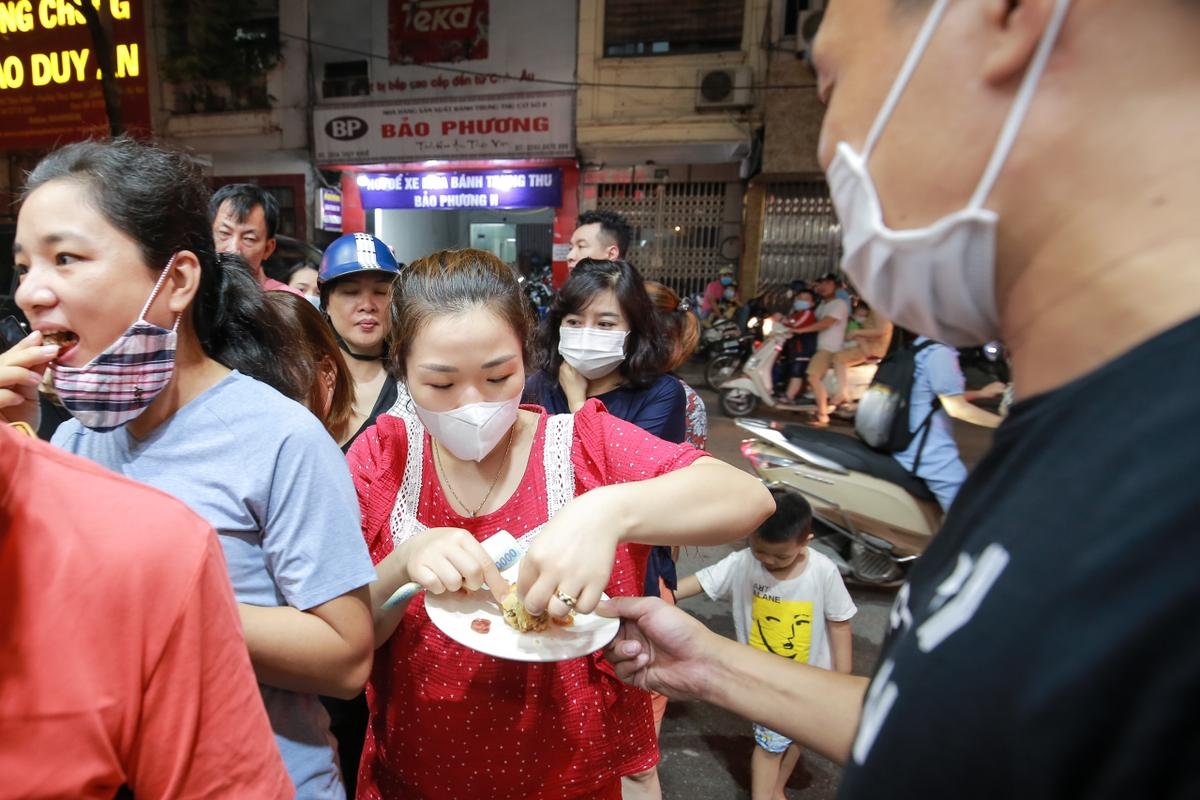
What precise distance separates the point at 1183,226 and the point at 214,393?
1389 millimetres

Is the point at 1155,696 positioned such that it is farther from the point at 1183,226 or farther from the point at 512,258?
the point at 512,258

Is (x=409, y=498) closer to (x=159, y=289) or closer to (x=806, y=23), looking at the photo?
(x=159, y=289)

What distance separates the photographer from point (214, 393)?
1.22 m

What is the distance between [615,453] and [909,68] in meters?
0.94

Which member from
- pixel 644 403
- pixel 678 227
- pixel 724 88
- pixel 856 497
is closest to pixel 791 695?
pixel 644 403

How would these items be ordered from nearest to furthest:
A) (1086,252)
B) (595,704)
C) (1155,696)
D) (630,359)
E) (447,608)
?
(1155,696) < (1086,252) < (447,608) < (595,704) < (630,359)

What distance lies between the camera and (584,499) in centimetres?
110

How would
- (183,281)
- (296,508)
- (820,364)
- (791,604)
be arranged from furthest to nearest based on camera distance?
(820,364), (791,604), (183,281), (296,508)

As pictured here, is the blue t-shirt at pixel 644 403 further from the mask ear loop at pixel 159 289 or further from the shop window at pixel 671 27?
the shop window at pixel 671 27

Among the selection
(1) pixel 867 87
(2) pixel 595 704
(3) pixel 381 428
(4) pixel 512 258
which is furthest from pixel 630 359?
(4) pixel 512 258

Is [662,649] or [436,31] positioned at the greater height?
[436,31]

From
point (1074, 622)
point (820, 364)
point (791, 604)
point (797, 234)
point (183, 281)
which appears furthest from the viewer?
point (797, 234)

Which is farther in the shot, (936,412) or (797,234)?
(797,234)

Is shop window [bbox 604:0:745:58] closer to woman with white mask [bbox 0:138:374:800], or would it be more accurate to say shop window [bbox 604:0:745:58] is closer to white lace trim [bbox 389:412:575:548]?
white lace trim [bbox 389:412:575:548]
